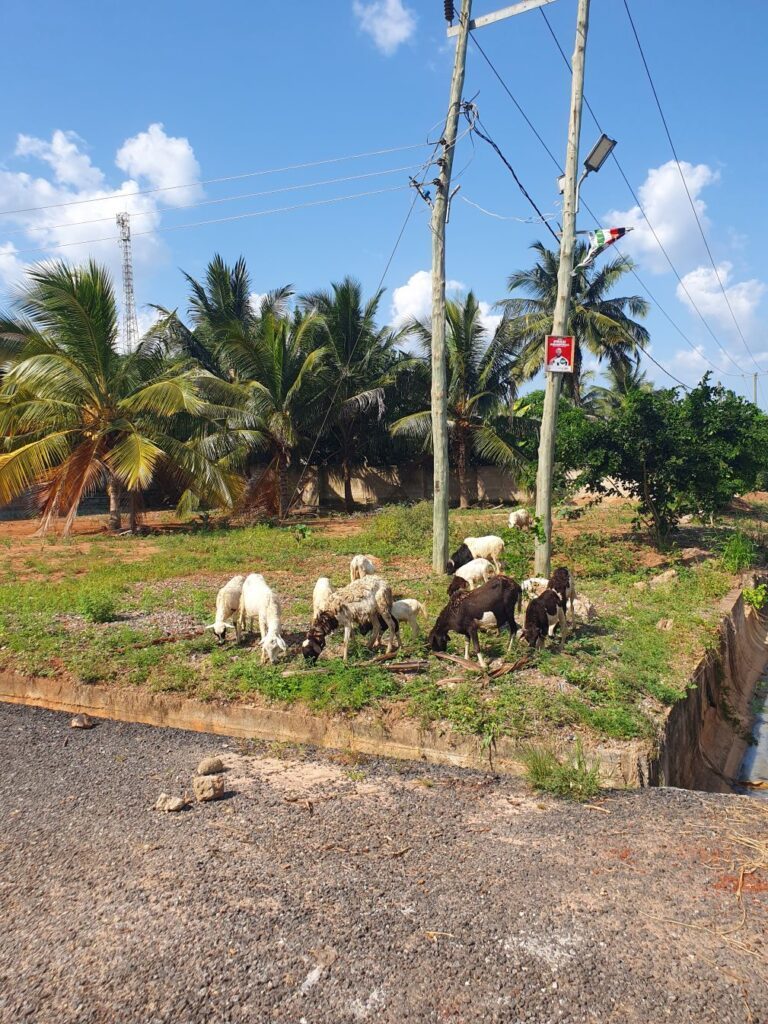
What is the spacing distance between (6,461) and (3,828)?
15.0m

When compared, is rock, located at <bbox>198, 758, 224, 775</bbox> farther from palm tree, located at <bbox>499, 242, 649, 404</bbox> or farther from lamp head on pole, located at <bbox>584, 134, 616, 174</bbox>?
palm tree, located at <bbox>499, 242, 649, 404</bbox>

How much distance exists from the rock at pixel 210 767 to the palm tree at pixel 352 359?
1938cm

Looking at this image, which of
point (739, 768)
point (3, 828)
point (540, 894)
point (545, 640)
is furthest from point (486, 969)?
point (739, 768)

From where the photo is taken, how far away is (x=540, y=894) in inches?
162

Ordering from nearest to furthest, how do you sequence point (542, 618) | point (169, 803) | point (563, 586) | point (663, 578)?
1. point (169, 803)
2. point (542, 618)
3. point (563, 586)
4. point (663, 578)

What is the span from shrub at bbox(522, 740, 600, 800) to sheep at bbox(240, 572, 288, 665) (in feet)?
9.57

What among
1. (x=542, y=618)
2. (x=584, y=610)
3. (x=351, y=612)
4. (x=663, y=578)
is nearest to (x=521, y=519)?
(x=663, y=578)

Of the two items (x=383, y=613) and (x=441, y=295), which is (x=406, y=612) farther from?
(x=441, y=295)

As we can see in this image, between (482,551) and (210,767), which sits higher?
(482,551)

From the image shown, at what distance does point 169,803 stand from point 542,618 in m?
4.28

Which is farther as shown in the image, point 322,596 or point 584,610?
point 584,610

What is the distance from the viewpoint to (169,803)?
17.4ft

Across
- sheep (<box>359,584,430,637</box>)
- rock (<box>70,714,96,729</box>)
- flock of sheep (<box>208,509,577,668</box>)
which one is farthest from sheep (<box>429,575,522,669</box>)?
rock (<box>70,714,96,729</box>)

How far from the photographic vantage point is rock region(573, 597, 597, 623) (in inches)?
364
